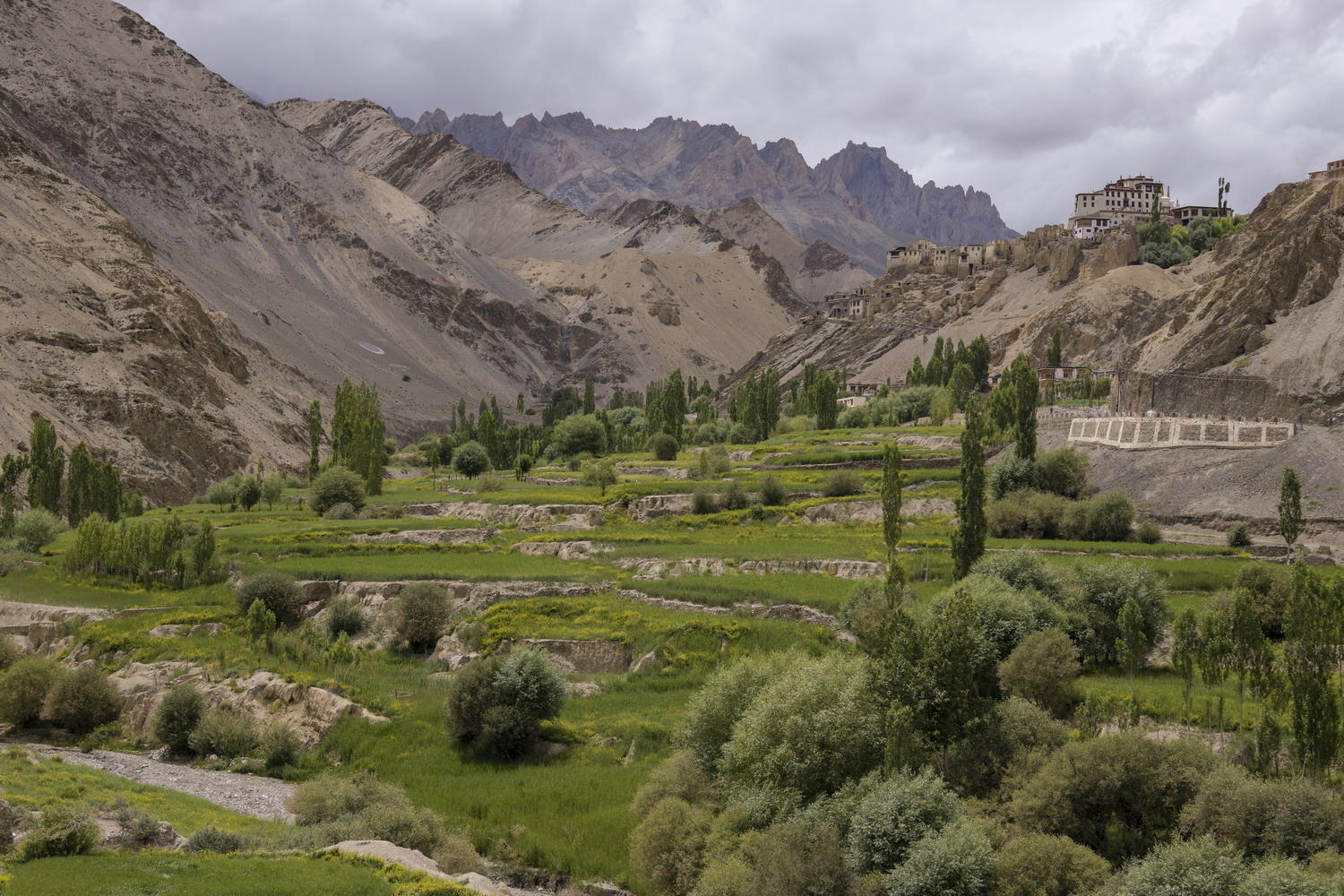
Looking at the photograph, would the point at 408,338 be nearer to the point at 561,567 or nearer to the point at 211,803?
the point at 561,567

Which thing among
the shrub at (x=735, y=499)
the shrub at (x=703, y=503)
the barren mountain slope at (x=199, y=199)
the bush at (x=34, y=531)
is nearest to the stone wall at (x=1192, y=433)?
the shrub at (x=735, y=499)

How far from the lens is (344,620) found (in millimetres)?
46375

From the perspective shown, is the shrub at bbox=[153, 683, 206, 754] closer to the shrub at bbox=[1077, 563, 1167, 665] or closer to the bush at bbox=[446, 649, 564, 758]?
the bush at bbox=[446, 649, 564, 758]

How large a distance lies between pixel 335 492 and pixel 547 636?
104 ft

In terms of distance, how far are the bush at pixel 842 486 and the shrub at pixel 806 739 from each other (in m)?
39.0

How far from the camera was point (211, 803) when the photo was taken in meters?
30.8

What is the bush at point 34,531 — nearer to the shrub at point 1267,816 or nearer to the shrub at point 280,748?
the shrub at point 280,748

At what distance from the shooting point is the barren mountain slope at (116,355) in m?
99.1

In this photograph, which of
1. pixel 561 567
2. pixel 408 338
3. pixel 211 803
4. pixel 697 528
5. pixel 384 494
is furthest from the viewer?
pixel 408 338

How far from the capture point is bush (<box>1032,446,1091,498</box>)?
213 feet

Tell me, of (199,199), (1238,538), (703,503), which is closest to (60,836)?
(703,503)

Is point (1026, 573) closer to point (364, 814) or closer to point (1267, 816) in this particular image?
point (1267, 816)

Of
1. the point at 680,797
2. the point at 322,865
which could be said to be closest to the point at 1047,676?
the point at 680,797

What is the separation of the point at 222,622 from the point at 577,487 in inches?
1401
